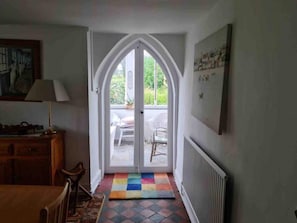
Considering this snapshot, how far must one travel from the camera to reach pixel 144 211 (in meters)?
3.20

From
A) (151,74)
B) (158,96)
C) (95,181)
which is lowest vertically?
(95,181)

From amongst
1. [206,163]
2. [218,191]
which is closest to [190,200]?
[206,163]

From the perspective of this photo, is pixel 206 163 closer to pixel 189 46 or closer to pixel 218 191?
pixel 218 191

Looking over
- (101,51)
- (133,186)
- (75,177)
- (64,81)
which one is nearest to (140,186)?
(133,186)

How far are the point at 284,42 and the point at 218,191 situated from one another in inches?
44.6

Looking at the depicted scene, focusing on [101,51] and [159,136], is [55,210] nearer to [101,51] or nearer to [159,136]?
[101,51]

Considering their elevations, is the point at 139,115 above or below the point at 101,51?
below

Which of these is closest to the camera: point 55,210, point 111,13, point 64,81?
point 55,210

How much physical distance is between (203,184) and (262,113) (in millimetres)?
1151

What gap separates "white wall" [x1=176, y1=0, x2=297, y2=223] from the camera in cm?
118

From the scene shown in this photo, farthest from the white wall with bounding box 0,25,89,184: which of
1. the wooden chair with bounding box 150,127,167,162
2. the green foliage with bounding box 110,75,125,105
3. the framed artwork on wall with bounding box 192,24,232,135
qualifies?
the framed artwork on wall with bounding box 192,24,232,135

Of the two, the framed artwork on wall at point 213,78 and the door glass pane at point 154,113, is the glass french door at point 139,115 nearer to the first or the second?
the door glass pane at point 154,113

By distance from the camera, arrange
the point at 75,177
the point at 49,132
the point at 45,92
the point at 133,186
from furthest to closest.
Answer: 1. the point at 133,186
2. the point at 75,177
3. the point at 49,132
4. the point at 45,92

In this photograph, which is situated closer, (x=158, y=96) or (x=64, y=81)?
(x=64, y=81)
